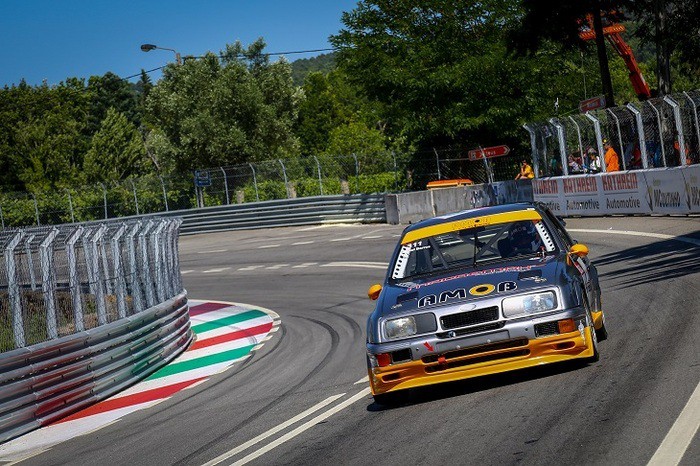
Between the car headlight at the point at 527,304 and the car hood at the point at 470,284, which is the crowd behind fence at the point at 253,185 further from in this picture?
the car headlight at the point at 527,304

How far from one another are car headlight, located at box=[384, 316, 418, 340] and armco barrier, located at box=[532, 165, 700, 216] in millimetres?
16745

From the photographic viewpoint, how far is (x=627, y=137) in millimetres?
28375

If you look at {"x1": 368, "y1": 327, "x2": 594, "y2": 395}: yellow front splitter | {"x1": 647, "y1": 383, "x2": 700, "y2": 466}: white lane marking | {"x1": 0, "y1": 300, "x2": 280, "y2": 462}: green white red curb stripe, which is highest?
{"x1": 368, "y1": 327, "x2": 594, "y2": 395}: yellow front splitter

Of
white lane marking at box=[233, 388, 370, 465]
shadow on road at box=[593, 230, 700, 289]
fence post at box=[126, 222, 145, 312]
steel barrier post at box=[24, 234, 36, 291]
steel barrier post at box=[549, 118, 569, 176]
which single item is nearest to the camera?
white lane marking at box=[233, 388, 370, 465]

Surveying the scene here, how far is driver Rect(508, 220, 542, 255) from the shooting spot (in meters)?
9.38

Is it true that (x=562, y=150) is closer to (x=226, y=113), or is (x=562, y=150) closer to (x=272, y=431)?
(x=272, y=431)

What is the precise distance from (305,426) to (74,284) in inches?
186

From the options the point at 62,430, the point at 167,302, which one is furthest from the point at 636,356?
the point at 167,302

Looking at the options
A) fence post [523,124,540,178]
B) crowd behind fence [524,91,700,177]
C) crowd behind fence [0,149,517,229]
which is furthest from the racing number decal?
crowd behind fence [0,149,517,229]

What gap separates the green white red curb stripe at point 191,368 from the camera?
34.0ft

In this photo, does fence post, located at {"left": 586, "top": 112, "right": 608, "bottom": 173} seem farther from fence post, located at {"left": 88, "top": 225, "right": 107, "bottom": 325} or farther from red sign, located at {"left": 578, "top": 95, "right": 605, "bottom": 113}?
fence post, located at {"left": 88, "top": 225, "right": 107, "bottom": 325}

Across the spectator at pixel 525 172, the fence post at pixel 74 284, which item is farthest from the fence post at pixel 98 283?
the spectator at pixel 525 172

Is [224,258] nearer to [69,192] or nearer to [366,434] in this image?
[69,192]

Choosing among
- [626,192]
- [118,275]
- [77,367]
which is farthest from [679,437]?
[626,192]
